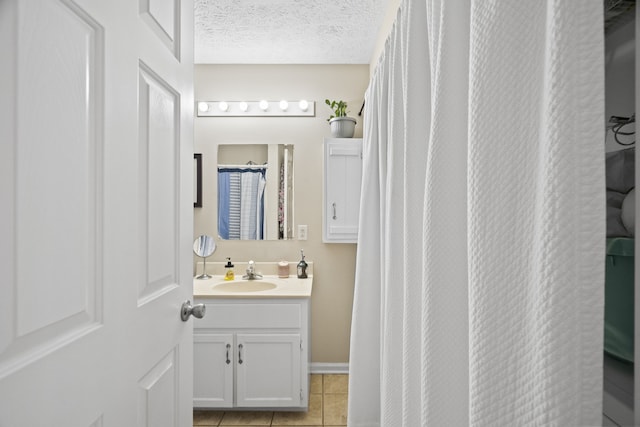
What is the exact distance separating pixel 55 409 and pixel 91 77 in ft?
1.92

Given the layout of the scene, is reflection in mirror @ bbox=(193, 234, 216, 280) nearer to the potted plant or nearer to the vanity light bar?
the vanity light bar

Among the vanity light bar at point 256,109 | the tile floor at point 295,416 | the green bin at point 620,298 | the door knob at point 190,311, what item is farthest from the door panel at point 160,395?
the vanity light bar at point 256,109

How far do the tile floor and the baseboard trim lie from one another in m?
0.33

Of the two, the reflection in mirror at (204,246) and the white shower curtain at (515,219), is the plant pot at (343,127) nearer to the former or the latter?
the reflection in mirror at (204,246)

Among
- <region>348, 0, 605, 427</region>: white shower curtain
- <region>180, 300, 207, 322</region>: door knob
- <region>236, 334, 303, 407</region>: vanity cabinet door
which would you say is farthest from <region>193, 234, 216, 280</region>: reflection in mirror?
<region>348, 0, 605, 427</region>: white shower curtain

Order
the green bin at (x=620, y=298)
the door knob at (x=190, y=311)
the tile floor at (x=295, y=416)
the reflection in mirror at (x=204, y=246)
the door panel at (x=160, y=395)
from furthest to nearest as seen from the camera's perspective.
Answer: the reflection in mirror at (x=204, y=246) → the tile floor at (x=295, y=416) → the door knob at (x=190, y=311) → the door panel at (x=160, y=395) → the green bin at (x=620, y=298)

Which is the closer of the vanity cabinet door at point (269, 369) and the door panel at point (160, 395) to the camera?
the door panel at point (160, 395)

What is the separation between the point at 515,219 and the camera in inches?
21.6

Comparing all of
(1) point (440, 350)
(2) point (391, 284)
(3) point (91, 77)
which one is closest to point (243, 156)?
(2) point (391, 284)

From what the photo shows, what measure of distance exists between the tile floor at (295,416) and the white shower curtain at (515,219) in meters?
1.55

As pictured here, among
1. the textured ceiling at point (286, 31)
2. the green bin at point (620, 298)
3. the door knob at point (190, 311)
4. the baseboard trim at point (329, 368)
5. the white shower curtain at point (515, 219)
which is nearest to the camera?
the white shower curtain at point (515, 219)

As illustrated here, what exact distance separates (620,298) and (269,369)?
2010 millimetres

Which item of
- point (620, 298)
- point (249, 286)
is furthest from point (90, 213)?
point (249, 286)

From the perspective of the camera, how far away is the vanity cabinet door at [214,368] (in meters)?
2.24
